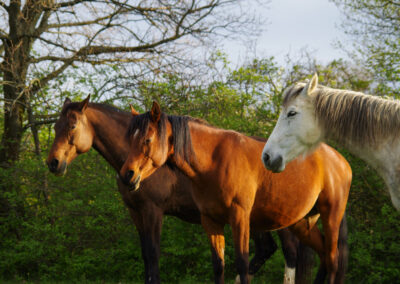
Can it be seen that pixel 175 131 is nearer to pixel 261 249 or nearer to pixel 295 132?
pixel 295 132

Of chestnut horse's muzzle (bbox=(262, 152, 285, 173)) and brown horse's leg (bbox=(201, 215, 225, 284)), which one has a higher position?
chestnut horse's muzzle (bbox=(262, 152, 285, 173))

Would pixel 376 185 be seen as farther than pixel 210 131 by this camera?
Yes

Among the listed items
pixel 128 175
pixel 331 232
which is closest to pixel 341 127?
pixel 128 175

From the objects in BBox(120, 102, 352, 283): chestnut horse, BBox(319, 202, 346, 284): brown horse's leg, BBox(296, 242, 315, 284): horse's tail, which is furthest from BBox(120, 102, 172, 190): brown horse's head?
BBox(296, 242, 315, 284): horse's tail

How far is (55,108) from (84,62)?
1.42 metres

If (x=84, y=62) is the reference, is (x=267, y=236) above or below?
below

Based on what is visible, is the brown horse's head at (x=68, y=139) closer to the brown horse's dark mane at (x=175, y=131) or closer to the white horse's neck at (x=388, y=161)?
the brown horse's dark mane at (x=175, y=131)

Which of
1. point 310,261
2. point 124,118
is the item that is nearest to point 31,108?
point 124,118

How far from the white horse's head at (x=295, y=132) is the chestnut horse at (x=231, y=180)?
3.09 ft

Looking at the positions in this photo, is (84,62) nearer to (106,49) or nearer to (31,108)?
(106,49)

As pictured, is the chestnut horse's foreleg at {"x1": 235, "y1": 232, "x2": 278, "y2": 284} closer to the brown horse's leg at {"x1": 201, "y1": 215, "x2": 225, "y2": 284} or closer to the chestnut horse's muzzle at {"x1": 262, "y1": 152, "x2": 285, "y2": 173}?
the brown horse's leg at {"x1": 201, "y1": 215, "x2": 225, "y2": 284}

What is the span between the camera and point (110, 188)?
986 centimetres

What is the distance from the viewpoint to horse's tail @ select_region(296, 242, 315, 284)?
6703 mm

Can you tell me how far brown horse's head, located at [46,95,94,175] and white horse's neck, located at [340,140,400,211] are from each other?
391cm
